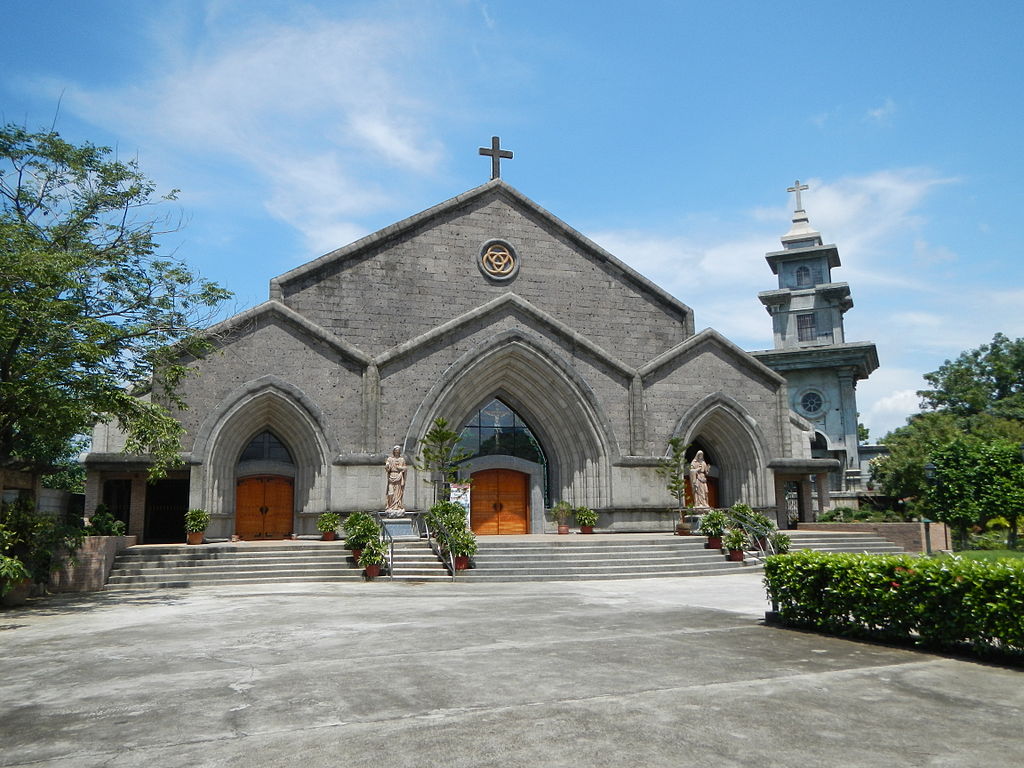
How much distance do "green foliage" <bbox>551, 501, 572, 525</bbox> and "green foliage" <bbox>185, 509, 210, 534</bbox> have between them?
966 cm

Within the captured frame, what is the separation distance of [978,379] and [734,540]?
132ft

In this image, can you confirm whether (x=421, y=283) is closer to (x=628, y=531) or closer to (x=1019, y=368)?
(x=628, y=531)

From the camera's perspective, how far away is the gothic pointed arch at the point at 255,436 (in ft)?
66.9

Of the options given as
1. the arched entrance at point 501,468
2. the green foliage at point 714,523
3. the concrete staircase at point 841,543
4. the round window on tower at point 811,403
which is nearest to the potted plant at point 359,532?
the arched entrance at point 501,468

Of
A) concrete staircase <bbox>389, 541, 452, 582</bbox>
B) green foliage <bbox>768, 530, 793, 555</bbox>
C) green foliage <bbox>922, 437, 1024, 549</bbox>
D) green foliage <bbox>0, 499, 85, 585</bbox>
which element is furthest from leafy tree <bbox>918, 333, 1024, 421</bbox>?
green foliage <bbox>0, 499, 85, 585</bbox>

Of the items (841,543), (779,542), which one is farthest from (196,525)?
(841,543)

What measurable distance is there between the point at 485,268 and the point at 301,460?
7.94m

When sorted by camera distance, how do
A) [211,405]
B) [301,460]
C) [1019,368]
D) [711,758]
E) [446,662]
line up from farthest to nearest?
1. [1019,368]
2. [301,460]
3. [211,405]
4. [446,662]
5. [711,758]

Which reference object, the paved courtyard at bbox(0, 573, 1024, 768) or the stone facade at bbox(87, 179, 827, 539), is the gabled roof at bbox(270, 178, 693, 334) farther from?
the paved courtyard at bbox(0, 573, 1024, 768)

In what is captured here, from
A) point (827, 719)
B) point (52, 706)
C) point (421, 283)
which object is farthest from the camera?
point (421, 283)

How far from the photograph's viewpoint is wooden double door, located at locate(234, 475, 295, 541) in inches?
885

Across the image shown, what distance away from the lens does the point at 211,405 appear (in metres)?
20.7

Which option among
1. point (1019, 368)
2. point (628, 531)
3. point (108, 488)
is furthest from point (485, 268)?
point (1019, 368)

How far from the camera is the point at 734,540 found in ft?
65.4
